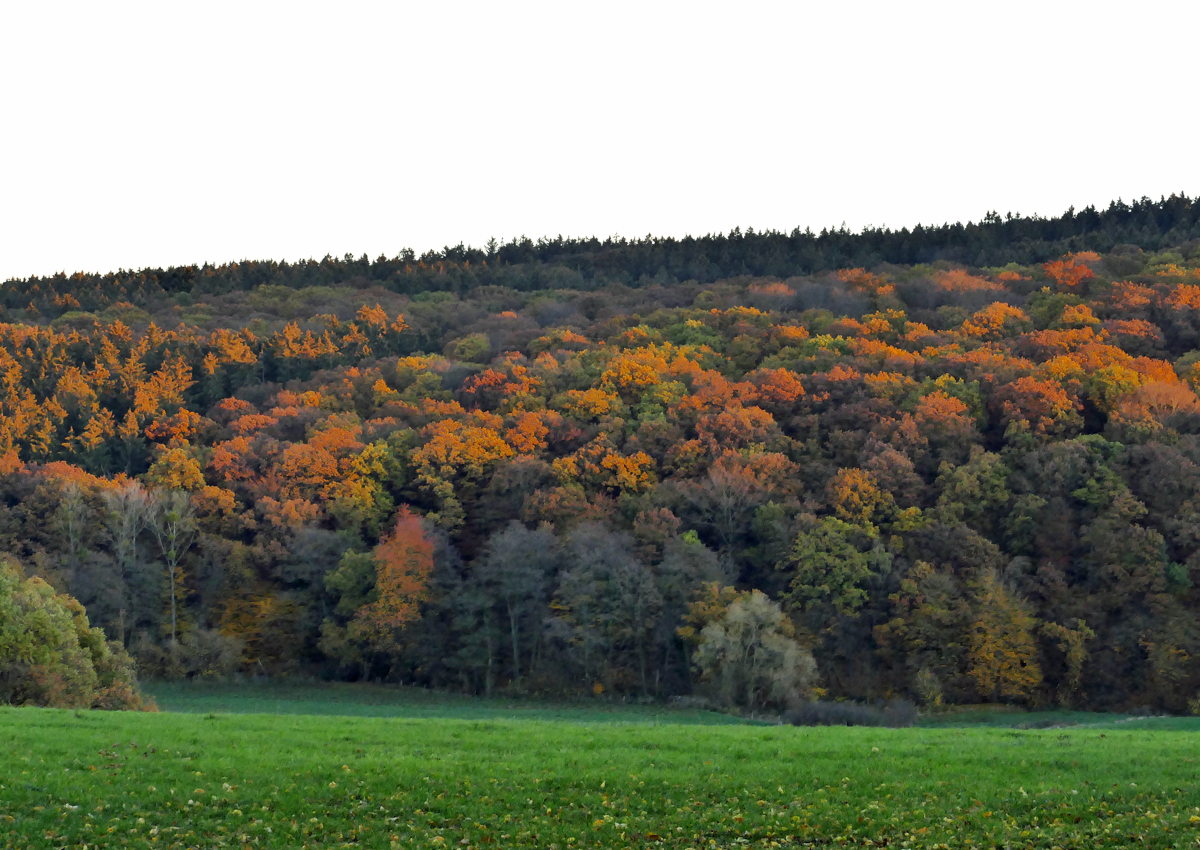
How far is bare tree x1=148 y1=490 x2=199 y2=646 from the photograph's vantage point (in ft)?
271

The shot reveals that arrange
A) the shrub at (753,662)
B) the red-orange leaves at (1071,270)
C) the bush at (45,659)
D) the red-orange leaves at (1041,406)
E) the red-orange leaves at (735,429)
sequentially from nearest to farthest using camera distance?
the bush at (45,659) < the shrub at (753,662) < the red-orange leaves at (1041,406) < the red-orange leaves at (735,429) < the red-orange leaves at (1071,270)

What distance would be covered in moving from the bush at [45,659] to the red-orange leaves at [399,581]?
32984 millimetres

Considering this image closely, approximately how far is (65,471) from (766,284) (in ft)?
326

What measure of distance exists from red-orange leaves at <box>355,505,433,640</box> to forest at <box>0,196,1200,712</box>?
9.4 inches

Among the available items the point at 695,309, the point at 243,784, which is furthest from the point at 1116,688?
the point at 695,309

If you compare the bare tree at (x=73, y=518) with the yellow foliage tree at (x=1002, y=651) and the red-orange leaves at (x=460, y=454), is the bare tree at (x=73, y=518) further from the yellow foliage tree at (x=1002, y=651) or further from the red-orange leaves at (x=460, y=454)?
the yellow foliage tree at (x=1002, y=651)

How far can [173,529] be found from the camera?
83625 mm

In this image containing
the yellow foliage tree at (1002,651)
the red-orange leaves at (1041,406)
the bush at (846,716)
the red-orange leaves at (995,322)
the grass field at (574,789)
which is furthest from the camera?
the red-orange leaves at (995,322)

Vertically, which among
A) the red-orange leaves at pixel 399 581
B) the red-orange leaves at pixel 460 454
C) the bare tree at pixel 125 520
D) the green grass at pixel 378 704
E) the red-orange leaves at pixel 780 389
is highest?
the red-orange leaves at pixel 780 389

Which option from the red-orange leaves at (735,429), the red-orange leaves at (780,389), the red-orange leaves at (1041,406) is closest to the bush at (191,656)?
the red-orange leaves at (735,429)

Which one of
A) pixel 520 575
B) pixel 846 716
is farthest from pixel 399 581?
pixel 846 716

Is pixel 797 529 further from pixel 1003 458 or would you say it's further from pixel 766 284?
pixel 766 284

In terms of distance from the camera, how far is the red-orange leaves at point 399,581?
256ft

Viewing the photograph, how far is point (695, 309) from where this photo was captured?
150 m
